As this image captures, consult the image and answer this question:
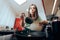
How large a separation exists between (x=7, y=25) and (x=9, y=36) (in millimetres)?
126

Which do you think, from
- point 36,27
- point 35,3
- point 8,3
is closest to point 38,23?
point 36,27

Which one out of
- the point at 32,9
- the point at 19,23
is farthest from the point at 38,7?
the point at 19,23

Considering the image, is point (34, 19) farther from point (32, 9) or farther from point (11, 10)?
point (11, 10)

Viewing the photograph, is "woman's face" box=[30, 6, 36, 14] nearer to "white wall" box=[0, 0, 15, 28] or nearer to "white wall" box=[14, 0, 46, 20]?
"white wall" box=[14, 0, 46, 20]

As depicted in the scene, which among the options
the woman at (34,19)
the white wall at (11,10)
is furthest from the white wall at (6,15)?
the woman at (34,19)

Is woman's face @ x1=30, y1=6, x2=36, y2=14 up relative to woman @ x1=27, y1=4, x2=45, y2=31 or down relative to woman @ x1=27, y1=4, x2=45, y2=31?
up

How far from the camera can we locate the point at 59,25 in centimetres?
73

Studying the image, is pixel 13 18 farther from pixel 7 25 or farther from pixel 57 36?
pixel 57 36

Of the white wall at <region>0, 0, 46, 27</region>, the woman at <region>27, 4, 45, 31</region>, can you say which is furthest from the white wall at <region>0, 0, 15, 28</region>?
the woman at <region>27, 4, 45, 31</region>

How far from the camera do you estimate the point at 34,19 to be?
859 mm

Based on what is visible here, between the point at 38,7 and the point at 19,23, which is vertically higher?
the point at 38,7

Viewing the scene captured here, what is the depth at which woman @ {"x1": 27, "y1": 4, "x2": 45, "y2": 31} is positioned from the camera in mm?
829

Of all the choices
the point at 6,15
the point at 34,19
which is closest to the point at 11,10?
the point at 6,15

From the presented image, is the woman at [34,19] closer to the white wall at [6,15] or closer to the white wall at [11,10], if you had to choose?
the white wall at [11,10]
